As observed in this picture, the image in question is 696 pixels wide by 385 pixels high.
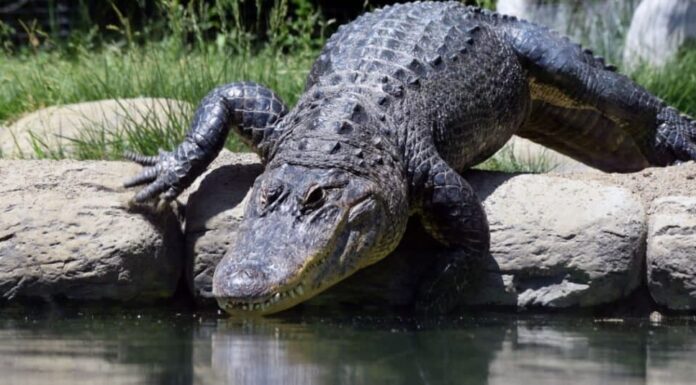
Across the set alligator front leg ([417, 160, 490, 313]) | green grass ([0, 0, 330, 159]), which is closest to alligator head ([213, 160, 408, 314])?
alligator front leg ([417, 160, 490, 313])

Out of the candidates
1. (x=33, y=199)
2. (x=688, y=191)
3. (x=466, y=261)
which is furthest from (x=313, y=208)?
(x=688, y=191)

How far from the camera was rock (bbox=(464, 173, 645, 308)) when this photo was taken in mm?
5672

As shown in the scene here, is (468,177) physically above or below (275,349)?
above

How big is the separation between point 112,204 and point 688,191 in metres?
2.50

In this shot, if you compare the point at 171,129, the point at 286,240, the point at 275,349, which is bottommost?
the point at 275,349

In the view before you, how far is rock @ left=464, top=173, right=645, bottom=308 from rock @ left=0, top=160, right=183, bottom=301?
4.24ft

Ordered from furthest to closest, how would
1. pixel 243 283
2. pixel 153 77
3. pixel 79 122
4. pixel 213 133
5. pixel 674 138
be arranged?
pixel 153 77 → pixel 79 122 → pixel 674 138 → pixel 213 133 → pixel 243 283

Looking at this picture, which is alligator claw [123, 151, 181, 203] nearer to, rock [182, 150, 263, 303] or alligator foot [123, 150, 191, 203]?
alligator foot [123, 150, 191, 203]

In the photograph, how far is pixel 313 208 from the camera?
17.5 ft

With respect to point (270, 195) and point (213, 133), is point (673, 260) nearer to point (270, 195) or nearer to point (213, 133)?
point (270, 195)

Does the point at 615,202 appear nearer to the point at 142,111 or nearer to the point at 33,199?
the point at 33,199

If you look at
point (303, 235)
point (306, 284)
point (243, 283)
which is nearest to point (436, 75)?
point (303, 235)

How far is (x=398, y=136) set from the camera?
5.91 metres

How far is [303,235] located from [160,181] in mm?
989
